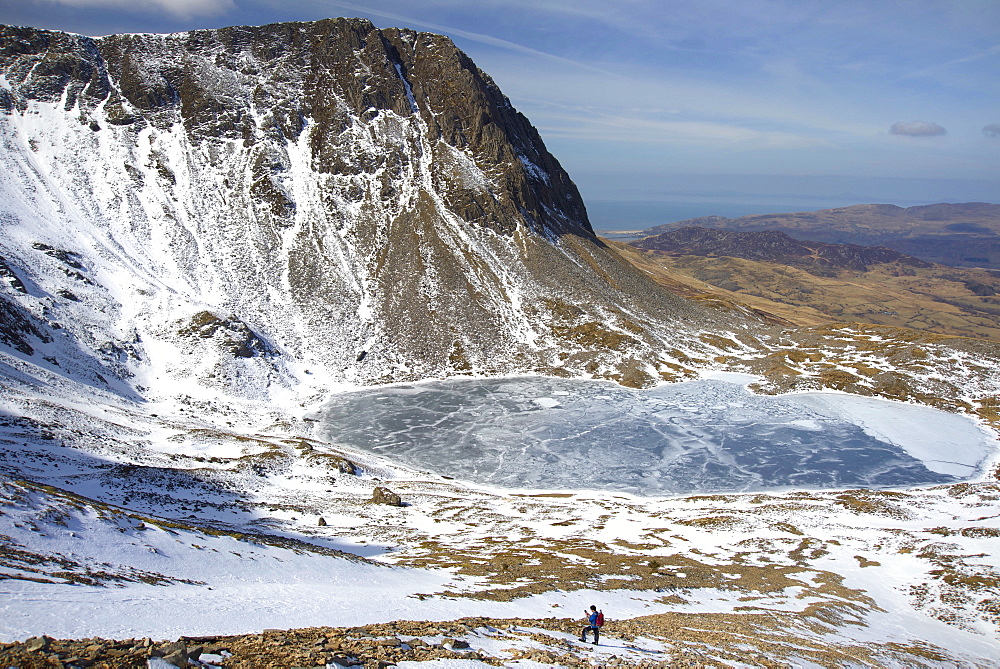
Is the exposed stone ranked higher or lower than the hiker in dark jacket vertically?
lower

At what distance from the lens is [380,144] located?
107312 millimetres

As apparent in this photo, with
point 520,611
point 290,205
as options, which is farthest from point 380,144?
point 520,611

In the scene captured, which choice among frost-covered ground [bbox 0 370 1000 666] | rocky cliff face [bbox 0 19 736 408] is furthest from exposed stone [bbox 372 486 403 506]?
rocky cliff face [bbox 0 19 736 408]

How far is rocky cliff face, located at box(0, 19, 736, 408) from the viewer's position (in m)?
70.9

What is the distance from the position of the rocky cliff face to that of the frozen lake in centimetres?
851

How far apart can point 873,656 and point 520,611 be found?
540 inches

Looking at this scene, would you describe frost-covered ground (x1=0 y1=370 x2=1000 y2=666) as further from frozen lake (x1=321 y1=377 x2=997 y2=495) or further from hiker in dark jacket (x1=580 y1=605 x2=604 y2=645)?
frozen lake (x1=321 y1=377 x2=997 y2=495)

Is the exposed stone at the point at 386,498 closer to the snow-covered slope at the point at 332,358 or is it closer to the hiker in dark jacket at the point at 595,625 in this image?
the snow-covered slope at the point at 332,358

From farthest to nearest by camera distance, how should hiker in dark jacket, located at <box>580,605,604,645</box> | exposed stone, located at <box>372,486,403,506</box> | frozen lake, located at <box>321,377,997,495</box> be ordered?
frozen lake, located at <box>321,377,997,495</box> < exposed stone, located at <box>372,486,403,506</box> < hiker in dark jacket, located at <box>580,605,604,645</box>

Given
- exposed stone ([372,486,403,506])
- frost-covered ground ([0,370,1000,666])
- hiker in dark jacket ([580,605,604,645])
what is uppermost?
hiker in dark jacket ([580,605,604,645])

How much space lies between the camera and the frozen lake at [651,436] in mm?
53938

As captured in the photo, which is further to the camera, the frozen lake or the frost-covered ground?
the frozen lake


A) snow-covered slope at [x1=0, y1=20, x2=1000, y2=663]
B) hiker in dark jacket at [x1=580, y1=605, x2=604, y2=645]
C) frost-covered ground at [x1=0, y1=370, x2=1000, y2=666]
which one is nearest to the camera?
frost-covered ground at [x1=0, y1=370, x2=1000, y2=666]

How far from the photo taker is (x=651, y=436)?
6209 cm
